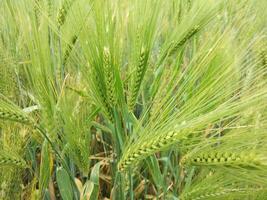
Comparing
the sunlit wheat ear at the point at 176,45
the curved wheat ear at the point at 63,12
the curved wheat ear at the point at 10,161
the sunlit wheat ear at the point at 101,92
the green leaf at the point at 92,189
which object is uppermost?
the curved wheat ear at the point at 63,12

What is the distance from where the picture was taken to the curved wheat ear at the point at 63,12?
1.32 m

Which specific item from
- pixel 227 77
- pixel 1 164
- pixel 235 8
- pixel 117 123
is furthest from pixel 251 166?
pixel 235 8

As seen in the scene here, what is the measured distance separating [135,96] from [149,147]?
175mm

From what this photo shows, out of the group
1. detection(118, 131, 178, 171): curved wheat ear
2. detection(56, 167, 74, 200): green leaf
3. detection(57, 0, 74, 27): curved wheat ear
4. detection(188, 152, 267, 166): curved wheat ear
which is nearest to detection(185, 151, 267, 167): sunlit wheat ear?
detection(188, 152, 267, 166): curved wheat ear

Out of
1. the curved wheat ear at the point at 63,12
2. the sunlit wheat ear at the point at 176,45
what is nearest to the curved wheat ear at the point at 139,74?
the sunlit wheat ear at the point at 176,45

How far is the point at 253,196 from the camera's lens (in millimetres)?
1062

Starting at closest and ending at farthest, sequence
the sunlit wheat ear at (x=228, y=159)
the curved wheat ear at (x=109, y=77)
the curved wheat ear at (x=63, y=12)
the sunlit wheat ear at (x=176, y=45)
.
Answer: the sunlit wheat ear at (x=228, y=159) < the curved wheat ear at (x=109, y=77) < the sunlit wheat ear at (x=176, y=45) < the curved wheat ear at (x=63, y=12)

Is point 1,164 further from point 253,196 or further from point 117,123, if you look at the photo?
point 253,196

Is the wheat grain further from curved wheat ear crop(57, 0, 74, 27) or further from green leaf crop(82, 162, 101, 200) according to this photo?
curved wheat ear crop(57, 0, 74, 27)

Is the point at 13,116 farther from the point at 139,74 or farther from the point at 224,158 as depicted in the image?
the point at 224,158

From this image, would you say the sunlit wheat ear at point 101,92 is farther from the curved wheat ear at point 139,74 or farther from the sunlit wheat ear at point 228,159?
the sunlit wheat ear at point 228,159

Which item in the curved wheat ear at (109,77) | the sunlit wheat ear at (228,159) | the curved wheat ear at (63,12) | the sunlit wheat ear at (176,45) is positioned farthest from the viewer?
the curved wheat ear at (63,12)

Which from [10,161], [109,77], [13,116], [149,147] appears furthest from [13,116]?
[149,147]

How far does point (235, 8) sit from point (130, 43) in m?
0.50
